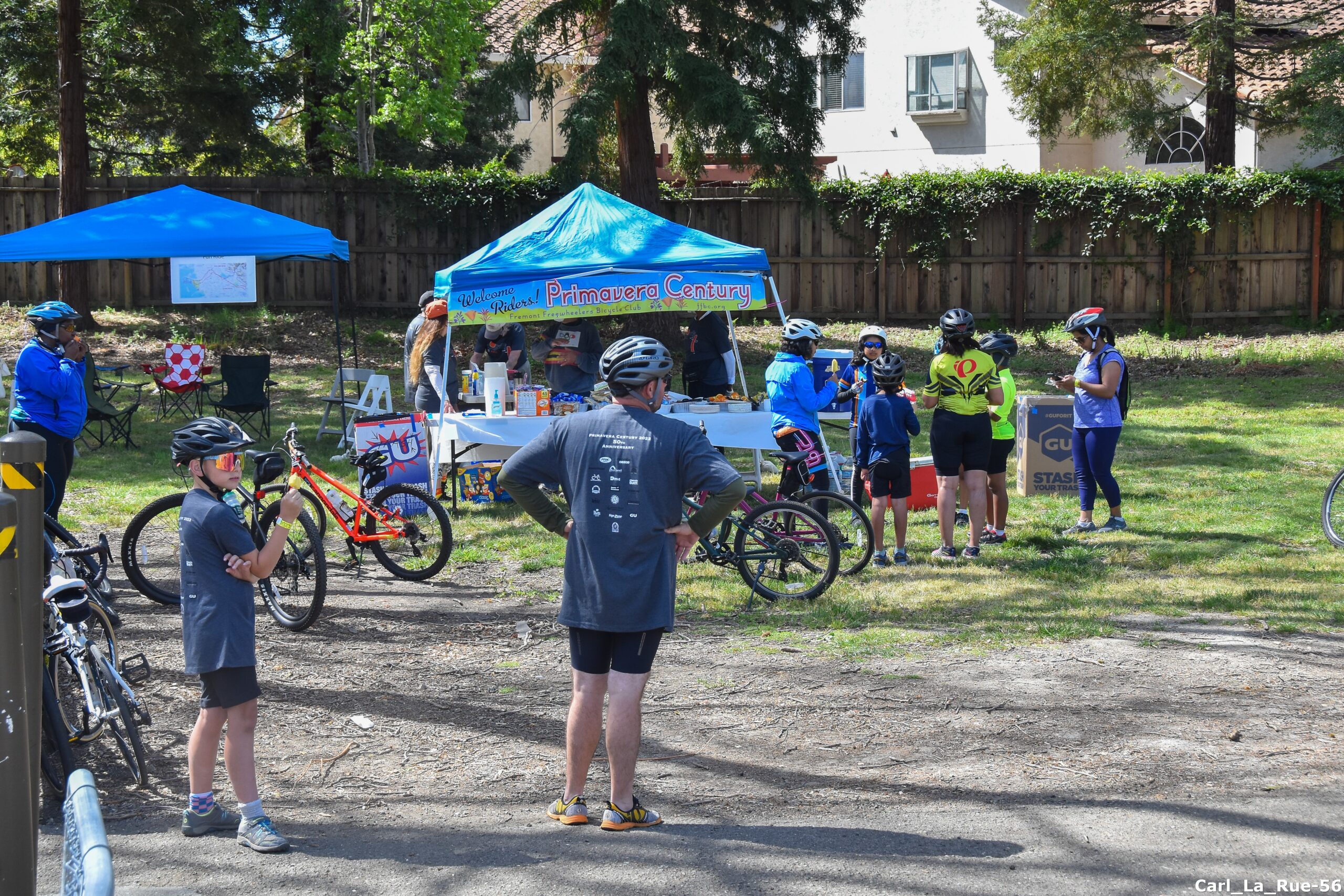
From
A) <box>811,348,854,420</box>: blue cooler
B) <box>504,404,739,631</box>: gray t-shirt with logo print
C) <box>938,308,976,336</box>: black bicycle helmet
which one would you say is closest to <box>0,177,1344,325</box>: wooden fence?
<box>811,348,854,420</box>: blue cooler

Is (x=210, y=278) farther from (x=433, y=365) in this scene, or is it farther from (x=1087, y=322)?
(x=1087, y=322)

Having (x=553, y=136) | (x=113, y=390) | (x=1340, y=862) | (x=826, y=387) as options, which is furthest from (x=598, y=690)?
(x=553, y=136)

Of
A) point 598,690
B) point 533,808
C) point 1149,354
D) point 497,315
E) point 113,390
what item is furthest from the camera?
point 1149,354

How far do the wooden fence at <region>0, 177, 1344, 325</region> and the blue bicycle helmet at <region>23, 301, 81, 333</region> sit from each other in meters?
14.0

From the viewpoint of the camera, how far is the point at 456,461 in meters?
10.9

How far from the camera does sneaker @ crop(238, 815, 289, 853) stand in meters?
4.30

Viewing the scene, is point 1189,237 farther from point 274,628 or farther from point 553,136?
point 553,136

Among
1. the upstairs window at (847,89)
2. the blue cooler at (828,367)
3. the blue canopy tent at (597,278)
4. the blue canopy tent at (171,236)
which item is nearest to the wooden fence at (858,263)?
the blue canopy tent at (171,236)

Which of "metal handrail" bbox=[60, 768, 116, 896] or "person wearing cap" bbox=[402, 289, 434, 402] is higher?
"person wearing cap" bbox=[402, 289, 434, 402]

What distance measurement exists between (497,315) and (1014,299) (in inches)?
553

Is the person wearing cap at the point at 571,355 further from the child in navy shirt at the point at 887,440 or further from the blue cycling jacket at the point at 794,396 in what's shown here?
the child in navy shirt at the point at 887,440

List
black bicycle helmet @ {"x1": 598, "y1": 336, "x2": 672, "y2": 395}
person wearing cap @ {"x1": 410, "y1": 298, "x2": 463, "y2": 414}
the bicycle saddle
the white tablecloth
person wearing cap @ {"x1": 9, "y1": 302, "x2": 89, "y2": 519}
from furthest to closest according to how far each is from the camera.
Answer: person wearing cap @ {"x1": 410, "y1": 298, "x2": 463, "y2": 414} < the white tablecloth < the bicycle saddle < person wearing cap @ {"x1": 9, "y1": 302, "x2": 89, "y2": 519} < black bicycle helmet @ {"x1": 598, "y1": 336, "x2": 672, "y2": 395}

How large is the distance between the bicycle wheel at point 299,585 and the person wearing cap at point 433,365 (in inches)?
158

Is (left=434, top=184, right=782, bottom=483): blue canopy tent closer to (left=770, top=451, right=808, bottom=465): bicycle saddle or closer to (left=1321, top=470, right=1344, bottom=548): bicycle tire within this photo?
(left=770, top=451, right=808, bottom=465): bicycle saddle
